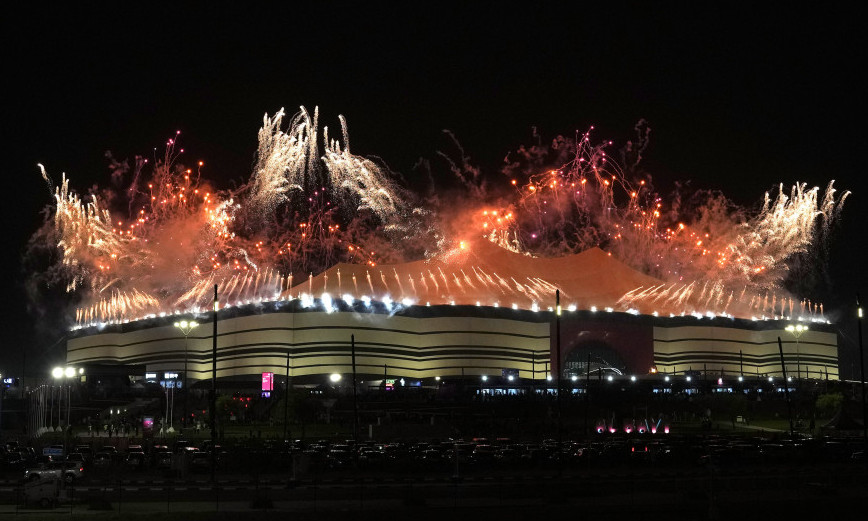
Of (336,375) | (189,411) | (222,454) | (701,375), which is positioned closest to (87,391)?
(189,411)

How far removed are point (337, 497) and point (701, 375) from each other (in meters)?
94.4

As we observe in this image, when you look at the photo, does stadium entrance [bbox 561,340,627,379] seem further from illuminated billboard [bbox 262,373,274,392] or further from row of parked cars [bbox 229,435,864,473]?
row of parked cars [bbox 229,435,864,473]

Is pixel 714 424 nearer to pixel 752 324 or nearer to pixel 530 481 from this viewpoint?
pixel 530 481

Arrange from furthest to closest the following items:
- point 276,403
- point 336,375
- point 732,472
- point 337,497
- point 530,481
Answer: point 336,375 → point 276,403 → point 732,472 → point 530,481 → point 337,497

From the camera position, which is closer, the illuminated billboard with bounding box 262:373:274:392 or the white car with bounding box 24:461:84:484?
the white car with bounding box 24:461:84:484

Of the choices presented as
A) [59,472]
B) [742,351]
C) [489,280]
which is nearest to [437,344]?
[489,280]

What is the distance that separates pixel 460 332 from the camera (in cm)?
12231

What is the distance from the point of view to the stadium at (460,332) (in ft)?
384

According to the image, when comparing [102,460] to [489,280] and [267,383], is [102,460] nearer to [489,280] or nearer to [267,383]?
[267,383]

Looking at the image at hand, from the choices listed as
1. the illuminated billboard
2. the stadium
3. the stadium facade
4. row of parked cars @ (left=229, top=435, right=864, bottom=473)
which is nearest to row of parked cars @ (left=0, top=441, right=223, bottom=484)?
row of parked cars @ (left=229, top=435, right=864, bottom=473)

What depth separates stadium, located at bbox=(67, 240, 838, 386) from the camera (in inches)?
4611

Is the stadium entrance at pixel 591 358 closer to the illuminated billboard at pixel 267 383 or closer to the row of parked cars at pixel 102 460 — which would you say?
the illuminated billboard at pixel 267 383

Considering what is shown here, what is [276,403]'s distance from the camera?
89.9 metres

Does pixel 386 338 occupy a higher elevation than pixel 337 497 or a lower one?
higher
